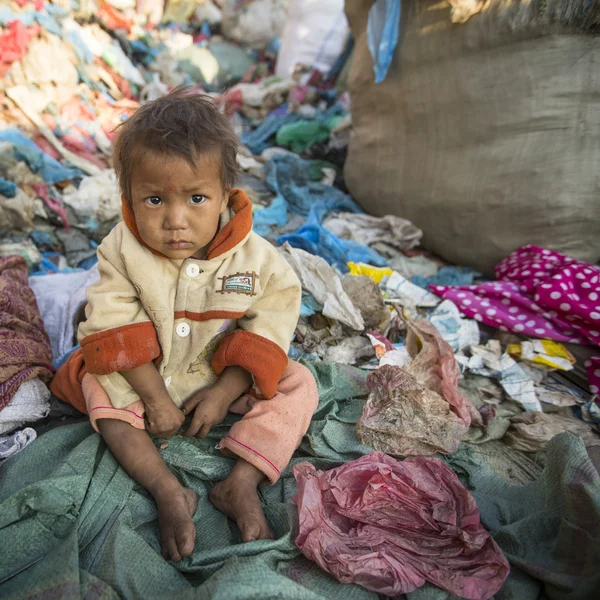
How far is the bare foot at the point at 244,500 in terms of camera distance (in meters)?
1.26

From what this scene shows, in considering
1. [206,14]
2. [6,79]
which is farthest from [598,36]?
[206,14]

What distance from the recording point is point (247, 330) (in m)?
1.51

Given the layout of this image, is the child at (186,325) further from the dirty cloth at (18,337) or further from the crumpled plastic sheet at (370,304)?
the crumpled plastic sheet at (370,304)

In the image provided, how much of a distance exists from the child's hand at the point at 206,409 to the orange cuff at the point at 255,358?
0.09m

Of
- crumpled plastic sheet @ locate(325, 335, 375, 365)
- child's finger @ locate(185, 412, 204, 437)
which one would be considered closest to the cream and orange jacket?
child's finger @ locate(185, 412, 204, 437)

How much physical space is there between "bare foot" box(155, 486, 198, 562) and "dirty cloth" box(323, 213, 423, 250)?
6.54ft

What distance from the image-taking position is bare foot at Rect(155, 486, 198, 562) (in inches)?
47.6

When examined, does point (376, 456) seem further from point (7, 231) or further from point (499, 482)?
point (7, 231)

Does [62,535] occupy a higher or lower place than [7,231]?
lower

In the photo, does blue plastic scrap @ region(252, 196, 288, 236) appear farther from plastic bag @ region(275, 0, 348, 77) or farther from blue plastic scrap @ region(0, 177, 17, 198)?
plastic bag @ region(275, 0, 348, 77)

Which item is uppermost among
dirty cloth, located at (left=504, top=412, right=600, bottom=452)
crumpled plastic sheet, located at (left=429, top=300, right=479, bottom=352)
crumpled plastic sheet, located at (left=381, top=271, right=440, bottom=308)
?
crumpled plastic sheet, located at (left=381, top=271, right=440, bottom=308)

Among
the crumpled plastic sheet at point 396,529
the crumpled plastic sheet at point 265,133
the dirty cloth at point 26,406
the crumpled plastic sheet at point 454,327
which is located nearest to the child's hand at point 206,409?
the crumpled plastic sheet at point 396,529

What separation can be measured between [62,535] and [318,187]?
9.25 ft

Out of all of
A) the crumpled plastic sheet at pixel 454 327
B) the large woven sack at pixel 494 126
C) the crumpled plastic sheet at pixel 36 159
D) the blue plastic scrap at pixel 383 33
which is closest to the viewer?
the crumpled plastic sheet at pixel 454 327
